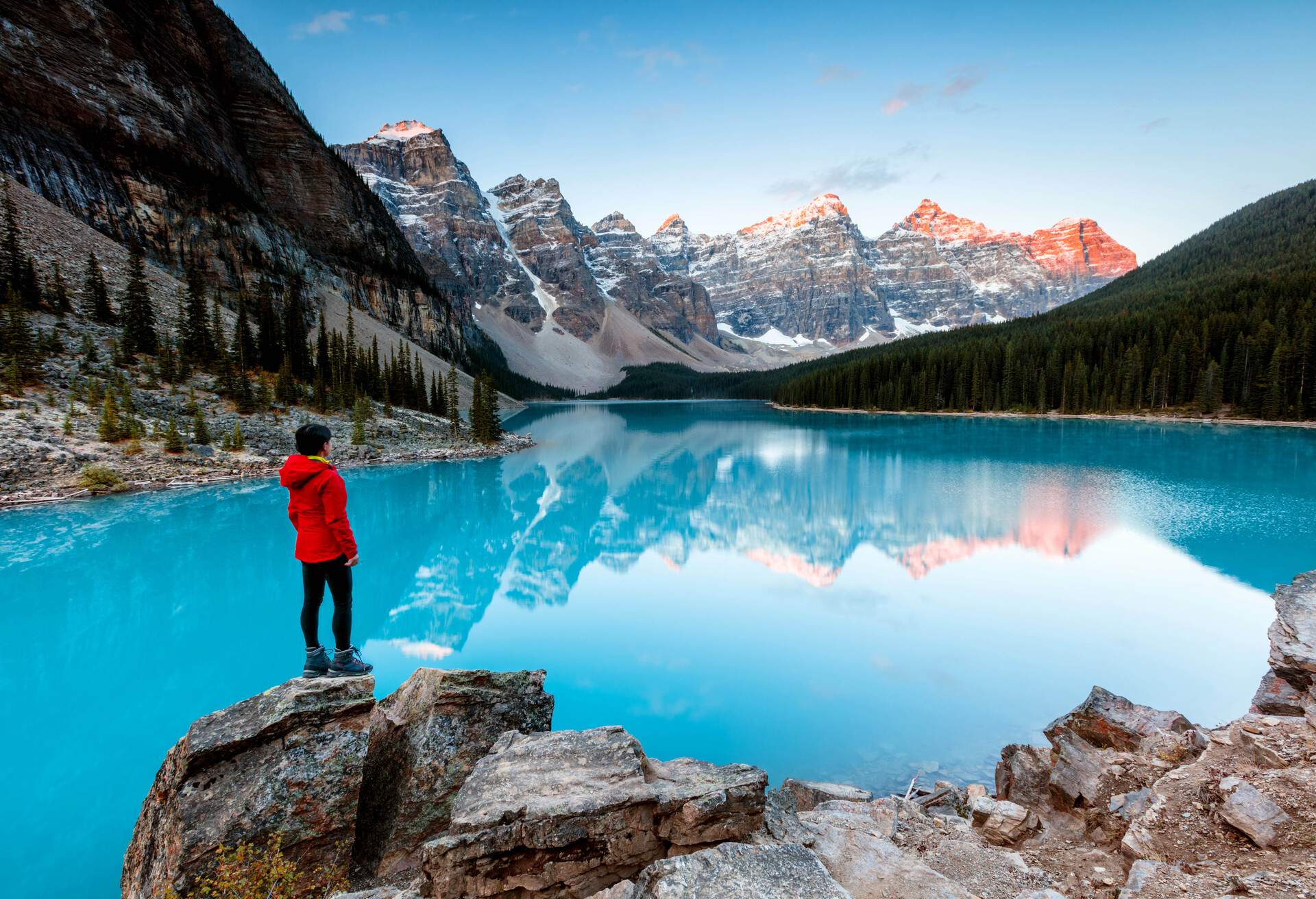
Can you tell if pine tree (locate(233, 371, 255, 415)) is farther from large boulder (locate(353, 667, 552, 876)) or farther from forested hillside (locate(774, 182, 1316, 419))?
forested hillside (locate(774, 182, 1316, 419))

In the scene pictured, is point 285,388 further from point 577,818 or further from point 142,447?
point 577,818

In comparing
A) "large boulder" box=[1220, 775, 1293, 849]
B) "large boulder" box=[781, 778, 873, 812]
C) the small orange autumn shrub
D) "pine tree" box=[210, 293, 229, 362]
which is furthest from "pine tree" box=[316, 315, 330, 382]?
"large boulder" box=[1220, 775, 1293, 849]

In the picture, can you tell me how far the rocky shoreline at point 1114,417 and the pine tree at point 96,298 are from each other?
261 ft

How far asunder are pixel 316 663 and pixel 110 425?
26.0 meters

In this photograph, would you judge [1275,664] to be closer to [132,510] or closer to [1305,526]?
[1305,526]

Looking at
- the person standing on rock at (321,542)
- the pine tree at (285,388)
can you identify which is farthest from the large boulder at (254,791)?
the pine tree at (285,388)

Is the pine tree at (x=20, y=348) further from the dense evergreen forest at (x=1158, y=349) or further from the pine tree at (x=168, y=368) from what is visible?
the dense evergreen forest at (x=1158, y=349)

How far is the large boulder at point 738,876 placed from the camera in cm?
288

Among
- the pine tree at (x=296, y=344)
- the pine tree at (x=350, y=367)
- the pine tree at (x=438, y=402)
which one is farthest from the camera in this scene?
the pine tree at (x=438, y=402)

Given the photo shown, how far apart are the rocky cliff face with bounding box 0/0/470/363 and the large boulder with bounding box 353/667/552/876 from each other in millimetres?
53049

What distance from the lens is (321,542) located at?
16.9 feet

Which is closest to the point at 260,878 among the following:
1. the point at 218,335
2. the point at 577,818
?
the point at 577,818

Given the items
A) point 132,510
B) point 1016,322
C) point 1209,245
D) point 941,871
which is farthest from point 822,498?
point 1209,245

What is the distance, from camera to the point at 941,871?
421 cm
